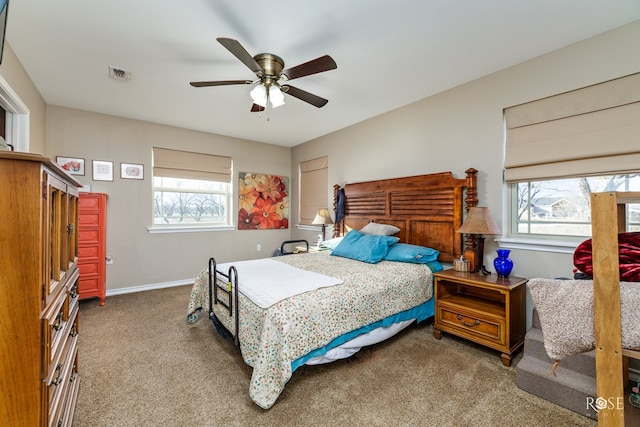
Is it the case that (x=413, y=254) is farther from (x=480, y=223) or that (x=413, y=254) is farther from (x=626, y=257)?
(x=626, y=257)

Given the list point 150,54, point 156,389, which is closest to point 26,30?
point 150,54

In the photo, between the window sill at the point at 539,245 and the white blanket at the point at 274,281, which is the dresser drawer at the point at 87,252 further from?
the window sill at the point at 539,245

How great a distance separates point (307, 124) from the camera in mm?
4172

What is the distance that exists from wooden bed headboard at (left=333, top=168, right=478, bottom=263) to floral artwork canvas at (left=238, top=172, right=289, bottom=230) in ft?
6.06

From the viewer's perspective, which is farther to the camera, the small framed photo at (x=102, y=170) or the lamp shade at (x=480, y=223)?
the small framed photo at (x=102, y=170)

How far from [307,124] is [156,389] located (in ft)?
11.7

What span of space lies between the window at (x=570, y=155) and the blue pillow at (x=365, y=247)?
3.98ft

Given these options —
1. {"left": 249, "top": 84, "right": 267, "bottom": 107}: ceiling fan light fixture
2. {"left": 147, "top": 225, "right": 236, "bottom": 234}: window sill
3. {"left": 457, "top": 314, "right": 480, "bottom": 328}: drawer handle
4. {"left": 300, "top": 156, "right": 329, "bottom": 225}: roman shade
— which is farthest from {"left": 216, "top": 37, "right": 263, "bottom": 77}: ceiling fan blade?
{"left": 147, "top": 225, "right": 236, "bottom": 234}: window sill

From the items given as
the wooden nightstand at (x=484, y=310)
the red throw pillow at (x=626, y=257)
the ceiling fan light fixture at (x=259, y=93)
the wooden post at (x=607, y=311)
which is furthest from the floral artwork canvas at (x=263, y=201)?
the wooden post at (x=607, y=311)

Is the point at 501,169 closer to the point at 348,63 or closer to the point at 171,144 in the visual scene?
the point at 348,63

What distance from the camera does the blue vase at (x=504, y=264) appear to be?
7.75 ft

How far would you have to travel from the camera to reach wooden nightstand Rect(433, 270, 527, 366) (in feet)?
7.02

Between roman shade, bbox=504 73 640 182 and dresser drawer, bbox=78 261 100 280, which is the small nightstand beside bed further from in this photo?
dresser drawer, bbox=78 261 100 280

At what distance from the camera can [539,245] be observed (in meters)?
2.40
